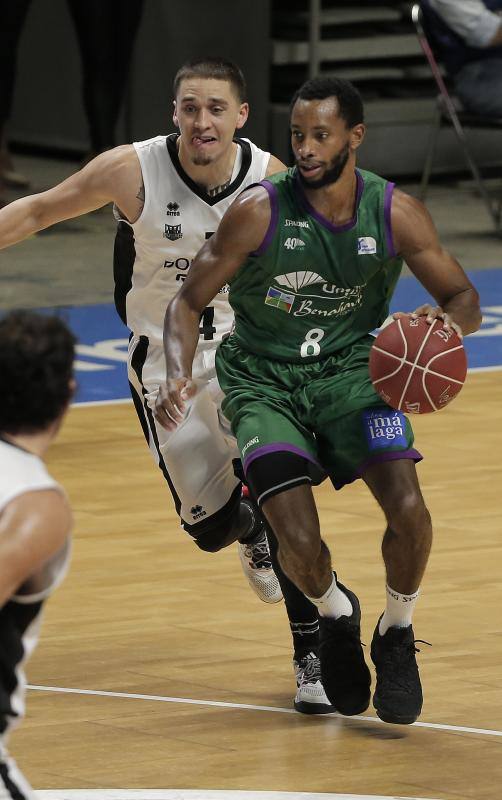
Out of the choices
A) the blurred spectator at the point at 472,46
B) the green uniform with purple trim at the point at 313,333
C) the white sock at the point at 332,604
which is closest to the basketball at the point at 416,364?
the green uniform with purple trim at the point at 313,333

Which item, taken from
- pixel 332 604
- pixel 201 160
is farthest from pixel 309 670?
pixel 201 160

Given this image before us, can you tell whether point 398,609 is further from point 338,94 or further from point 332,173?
point 338,94

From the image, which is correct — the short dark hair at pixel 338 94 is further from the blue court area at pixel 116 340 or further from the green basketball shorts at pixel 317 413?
the blue court area at pixel 116 340

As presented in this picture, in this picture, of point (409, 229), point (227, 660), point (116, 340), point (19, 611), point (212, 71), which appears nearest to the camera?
point (19, 611)

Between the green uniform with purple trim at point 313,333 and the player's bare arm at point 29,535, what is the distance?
5.54ft

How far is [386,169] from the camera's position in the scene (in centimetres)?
1434

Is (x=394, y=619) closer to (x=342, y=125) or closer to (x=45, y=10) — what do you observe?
(x=342, y=125)

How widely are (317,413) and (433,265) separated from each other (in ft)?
1.65

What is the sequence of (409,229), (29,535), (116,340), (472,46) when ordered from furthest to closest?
(472,46), (116,340), (409,229), (29,535)

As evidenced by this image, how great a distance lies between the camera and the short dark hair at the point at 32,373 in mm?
3244

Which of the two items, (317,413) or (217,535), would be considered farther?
(217,535)

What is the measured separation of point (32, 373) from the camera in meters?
3.25

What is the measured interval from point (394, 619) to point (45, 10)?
1138 centimetres

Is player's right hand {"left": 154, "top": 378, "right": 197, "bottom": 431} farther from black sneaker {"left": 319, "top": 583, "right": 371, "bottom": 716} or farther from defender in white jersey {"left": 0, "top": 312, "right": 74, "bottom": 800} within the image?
defender in white jersey {"left": 0, "top": 312, "right": 74, "bottom": 800}
